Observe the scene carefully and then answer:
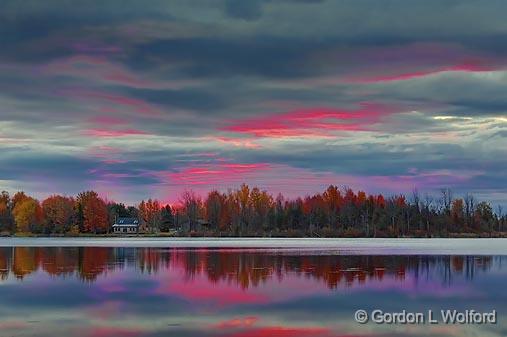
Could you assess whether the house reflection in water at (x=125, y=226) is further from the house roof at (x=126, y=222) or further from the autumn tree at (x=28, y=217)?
the autumn tree at (x=28, y=217)

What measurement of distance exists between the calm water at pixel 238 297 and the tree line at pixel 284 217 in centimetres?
9092

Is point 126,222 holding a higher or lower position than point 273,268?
higher

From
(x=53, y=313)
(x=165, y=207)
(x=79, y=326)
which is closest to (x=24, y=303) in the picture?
(x=53, y=313)

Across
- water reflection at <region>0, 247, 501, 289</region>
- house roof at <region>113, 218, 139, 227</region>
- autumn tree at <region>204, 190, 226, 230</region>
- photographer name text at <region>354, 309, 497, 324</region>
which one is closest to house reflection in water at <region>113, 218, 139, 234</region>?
house roof at <region>113, 218, 139, 227</region>

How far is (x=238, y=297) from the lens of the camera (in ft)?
75.4

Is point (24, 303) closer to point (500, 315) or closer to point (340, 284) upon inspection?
point (340, 284)

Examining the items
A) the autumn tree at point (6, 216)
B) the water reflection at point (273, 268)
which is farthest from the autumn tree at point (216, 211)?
the water reflection at point (273, 268)

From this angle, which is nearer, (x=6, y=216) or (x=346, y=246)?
(x=346, y=246)

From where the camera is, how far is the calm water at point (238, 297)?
17109 mm

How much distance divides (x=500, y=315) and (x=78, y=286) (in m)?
14.7

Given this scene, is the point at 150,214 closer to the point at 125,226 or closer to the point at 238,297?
the point at 125,226

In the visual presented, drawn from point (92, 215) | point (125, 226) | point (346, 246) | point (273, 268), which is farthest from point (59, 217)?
point (273, 268)

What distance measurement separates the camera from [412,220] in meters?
128

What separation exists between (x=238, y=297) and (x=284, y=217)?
11180cm
